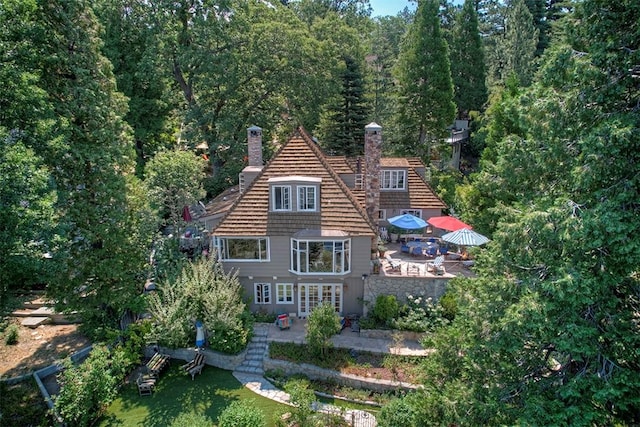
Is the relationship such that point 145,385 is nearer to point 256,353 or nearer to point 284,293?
point 256,353

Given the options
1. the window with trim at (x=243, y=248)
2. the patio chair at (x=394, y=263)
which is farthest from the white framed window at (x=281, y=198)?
the patio chair at (x=394, y=263)

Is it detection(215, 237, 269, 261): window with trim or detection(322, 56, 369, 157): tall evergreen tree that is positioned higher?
detection(322, 56, 369, 157): tall evergreen tree

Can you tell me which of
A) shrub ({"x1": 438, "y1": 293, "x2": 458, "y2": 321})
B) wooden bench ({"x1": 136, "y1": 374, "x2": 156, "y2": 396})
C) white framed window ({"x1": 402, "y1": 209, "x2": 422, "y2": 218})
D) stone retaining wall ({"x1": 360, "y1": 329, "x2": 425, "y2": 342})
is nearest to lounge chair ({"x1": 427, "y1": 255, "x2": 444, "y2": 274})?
shrub ({"x1": 438, "y1": 293, "x2": 458, "y2": 321})

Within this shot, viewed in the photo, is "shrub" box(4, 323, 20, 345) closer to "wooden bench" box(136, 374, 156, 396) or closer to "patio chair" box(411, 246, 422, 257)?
"wooden bench" box(136, 374, 156, 396)

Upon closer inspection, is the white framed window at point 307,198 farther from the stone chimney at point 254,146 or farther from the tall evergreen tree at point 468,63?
the tall evergreen tree at point 468,63

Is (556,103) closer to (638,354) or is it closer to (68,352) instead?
(638,354)
